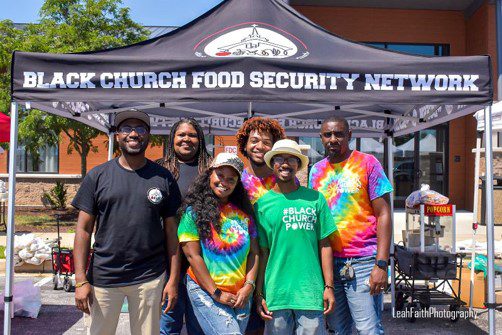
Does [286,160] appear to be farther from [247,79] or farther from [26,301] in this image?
[26,301]

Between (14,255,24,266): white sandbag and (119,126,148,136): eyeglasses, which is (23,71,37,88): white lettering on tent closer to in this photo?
(119,126,148,136): eyeglasses

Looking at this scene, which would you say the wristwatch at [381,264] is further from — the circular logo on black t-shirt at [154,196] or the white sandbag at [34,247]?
the white sandbag at [34,247]

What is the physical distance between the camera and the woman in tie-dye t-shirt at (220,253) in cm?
291

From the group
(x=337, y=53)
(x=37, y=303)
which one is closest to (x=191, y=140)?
(x=337, y=53)

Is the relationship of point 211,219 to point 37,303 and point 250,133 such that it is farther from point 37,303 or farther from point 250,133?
point 37,303

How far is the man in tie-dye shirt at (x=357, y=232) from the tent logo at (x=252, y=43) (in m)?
1.01

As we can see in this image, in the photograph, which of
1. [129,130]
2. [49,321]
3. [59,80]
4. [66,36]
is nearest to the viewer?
[129,130]

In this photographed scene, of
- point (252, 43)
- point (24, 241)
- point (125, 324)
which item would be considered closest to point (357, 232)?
point (252, 43)

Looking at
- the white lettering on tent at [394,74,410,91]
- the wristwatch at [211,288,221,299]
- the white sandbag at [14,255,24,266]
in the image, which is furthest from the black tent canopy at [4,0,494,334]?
the white sandbag at [14,255,24,266]

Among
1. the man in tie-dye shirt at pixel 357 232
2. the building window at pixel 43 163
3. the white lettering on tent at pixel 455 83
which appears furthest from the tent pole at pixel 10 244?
the building window at pixel 43 163

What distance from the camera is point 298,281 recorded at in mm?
2988

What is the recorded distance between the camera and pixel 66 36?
12.5 meters

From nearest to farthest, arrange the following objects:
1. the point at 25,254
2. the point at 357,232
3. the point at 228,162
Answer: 1. the point at 228,162
2. the point at 357,232
3. the point at 25,254

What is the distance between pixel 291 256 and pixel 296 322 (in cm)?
40
